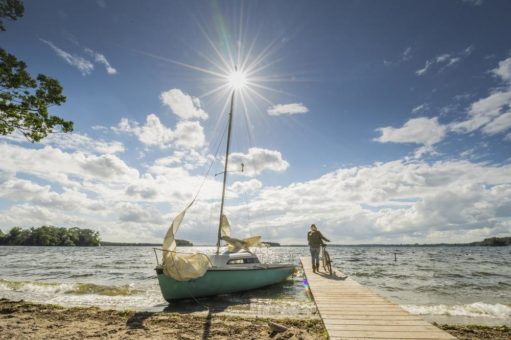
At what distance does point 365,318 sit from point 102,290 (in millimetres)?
16450

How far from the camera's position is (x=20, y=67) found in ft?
35.4

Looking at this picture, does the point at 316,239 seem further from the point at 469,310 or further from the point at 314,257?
the point at 469,310

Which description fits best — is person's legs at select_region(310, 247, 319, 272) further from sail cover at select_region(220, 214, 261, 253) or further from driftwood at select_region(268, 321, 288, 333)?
driftwood at select_region(268, 321, 288, 333)

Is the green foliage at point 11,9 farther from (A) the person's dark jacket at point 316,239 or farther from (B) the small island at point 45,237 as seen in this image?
(B) the small island at point 45,237

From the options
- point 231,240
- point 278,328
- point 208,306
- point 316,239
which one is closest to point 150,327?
point 278,328

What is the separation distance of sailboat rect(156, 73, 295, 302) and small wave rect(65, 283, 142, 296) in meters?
5.66

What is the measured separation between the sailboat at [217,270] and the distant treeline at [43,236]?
15253 centimetres

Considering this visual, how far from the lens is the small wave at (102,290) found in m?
16.3

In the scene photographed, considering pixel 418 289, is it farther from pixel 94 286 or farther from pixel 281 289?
pixel 94 286

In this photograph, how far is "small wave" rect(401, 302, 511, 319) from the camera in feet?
36.2

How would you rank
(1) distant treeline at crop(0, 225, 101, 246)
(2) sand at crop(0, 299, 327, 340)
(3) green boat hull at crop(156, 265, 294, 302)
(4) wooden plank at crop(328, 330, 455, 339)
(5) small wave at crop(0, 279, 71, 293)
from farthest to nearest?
(1) distant treeline at crop(0, 225, 101, 246), (5) small wave at crop(0, 279, 71, 293), (3) green boat hull at crop(156, 265, 294, 302), (2) sand at crop(0, 299, 327, 340), (4) wooden plank at crop(328, 330, 455, 339)

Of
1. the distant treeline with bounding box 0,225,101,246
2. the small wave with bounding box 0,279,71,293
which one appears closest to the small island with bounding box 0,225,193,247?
the distant treeline with bounding box 0,225,101,246

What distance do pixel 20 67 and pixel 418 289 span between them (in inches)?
932

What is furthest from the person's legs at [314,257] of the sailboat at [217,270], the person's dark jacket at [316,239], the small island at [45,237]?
the small island at [45,237]
